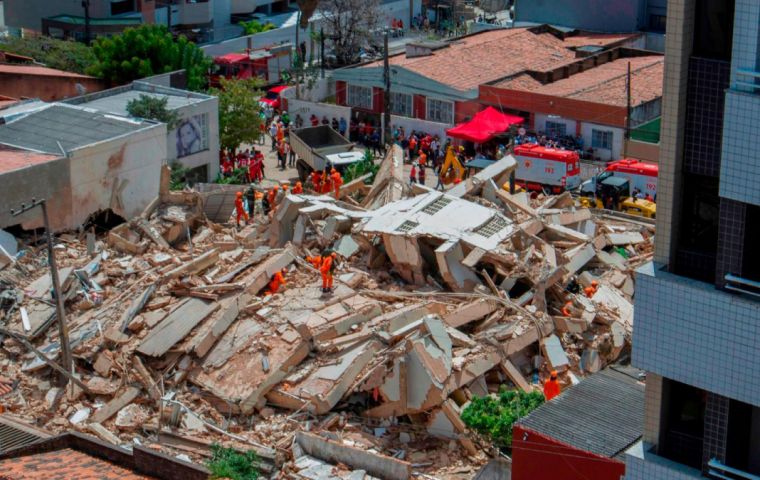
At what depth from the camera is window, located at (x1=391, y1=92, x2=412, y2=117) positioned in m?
53.7

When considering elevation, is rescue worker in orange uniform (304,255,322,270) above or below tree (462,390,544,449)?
above

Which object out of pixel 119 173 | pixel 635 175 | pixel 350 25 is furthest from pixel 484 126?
pixel 350 25

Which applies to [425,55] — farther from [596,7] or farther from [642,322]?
[642,322]

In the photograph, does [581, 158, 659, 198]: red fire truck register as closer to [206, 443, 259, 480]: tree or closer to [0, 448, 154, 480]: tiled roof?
[206, 443, 259, 480]: tree

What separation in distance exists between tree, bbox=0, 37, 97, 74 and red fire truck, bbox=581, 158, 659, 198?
23344 mm

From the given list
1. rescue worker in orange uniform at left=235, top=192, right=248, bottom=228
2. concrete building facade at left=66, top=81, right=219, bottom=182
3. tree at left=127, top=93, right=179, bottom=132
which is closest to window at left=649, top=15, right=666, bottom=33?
concrete building facade at left=66, top=81, right=219, bottom=182

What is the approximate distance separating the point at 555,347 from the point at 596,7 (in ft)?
131

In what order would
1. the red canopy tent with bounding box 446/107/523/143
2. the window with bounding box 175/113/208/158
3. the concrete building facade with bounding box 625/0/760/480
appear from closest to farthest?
the concrete building facade with bounding box 625/0/760/480
the window with bounding box 175/113/208/158
the red canopy tent with bounding box 446/107/523/143

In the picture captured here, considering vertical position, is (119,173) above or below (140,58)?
below

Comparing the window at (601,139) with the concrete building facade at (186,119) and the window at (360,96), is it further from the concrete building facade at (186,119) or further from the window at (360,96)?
the concrete building facade at (186,119)

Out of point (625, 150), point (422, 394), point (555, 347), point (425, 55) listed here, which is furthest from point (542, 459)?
point (425, 55)

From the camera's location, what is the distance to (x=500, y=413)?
2484cm

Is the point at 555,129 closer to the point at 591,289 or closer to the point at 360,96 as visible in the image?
the point at 360,96

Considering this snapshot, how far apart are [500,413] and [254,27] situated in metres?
51.3
